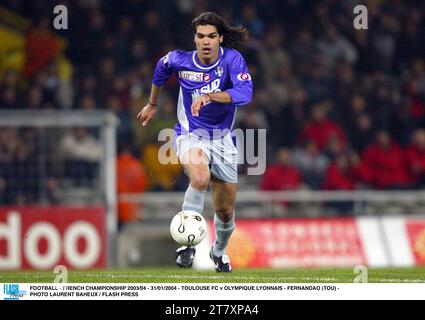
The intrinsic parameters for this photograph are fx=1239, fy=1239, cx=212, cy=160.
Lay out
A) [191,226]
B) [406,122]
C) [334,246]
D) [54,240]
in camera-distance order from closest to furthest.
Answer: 1. [191,226]
2. [54,240]
3. [334,246]
4. [406,122]

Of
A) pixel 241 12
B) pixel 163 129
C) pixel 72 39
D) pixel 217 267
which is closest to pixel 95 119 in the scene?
pixel 163 129

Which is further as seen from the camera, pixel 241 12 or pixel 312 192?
pixel 241 12

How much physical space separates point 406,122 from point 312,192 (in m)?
2.36

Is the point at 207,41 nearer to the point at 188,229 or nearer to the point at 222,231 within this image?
the point at 188,229

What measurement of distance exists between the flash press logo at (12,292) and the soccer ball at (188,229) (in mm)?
1553

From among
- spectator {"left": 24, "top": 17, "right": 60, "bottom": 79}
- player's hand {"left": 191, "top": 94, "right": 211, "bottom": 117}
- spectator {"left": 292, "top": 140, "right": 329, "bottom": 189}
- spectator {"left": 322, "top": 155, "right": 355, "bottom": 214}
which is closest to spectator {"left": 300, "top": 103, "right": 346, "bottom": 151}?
spectator {"left": 292, "top": 140, "right": 329, "bottom": 189}

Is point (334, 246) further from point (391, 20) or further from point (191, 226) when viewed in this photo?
point (191, 226)

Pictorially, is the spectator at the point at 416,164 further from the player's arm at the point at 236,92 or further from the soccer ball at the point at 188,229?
the soccer ball at the point at 188,229

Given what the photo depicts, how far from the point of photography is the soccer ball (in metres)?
10.8

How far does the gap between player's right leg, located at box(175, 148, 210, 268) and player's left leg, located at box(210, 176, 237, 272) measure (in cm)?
37

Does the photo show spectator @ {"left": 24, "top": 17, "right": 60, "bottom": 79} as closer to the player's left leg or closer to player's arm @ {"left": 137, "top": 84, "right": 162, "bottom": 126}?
player's arm @ {"left": 137, "top": 84, "right": 162, "bottom": 126}

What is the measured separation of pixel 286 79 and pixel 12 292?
11631 millimetres

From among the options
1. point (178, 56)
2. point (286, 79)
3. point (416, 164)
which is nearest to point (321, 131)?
point (286, 79)

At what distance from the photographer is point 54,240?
17703 millimetres
